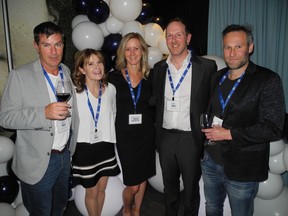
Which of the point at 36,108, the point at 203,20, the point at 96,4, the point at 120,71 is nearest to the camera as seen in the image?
the point at 36,108

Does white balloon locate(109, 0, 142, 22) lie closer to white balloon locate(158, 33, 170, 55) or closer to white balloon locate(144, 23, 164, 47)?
white balloon locate(144, 23, 164, 47)

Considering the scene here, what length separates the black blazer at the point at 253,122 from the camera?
5.62 ft

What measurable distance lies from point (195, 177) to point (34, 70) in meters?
1.72

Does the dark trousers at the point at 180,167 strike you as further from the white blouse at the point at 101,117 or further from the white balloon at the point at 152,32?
the white balloon at the point at 152,32

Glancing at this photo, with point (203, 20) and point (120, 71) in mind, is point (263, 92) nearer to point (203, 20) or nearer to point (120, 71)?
point (120, 71)

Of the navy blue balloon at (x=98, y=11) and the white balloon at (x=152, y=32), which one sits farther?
the white balloon at (x=152, y=32)

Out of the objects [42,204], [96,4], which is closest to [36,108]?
[42,204]

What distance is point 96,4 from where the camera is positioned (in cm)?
339

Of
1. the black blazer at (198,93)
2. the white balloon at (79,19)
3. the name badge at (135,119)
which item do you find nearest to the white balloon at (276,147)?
the black blazer at (198,93)

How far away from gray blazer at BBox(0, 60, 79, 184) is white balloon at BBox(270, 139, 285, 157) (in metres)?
2.13

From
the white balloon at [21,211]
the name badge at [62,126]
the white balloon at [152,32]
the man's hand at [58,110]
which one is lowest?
the white balloon at [21,211]

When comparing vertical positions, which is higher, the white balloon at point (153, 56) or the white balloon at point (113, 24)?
the white balloon at point (113, 24)

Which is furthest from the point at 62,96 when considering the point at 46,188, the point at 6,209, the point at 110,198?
the point at 6,209

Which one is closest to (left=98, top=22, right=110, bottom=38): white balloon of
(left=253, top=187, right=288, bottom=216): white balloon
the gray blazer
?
the gray blazer
